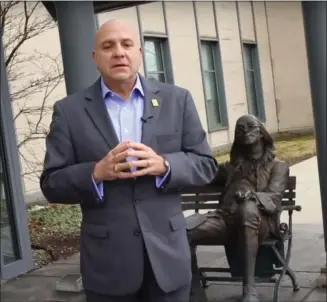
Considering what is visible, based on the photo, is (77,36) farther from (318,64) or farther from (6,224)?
(6,224)

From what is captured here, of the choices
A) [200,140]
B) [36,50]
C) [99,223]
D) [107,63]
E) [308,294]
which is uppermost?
[36,50]

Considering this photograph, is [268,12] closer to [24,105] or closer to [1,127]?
[24,105]

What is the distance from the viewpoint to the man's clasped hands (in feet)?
6.98

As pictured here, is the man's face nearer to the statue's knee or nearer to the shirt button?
the statue's knee

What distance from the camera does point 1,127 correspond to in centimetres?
632

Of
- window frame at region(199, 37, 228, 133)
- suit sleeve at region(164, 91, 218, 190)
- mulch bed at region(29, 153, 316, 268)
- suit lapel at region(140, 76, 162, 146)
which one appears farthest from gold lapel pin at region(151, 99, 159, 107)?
window frame at region(199, 37, 228, 133)

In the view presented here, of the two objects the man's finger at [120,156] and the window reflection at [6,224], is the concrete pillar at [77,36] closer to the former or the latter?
the window reflection at [6,224]

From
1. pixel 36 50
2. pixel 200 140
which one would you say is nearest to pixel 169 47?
pixel 36 50

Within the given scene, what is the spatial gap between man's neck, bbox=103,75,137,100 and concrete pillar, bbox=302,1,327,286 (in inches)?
93.0

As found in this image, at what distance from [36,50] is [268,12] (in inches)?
507

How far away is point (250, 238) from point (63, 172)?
2.19m

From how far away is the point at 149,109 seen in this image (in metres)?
2.33

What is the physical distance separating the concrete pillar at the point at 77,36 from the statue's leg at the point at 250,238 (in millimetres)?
1428

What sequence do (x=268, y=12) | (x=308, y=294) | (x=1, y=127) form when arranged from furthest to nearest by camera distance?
(x=268, y=12) → (x=1, y=127) → (x=308, y=294)
